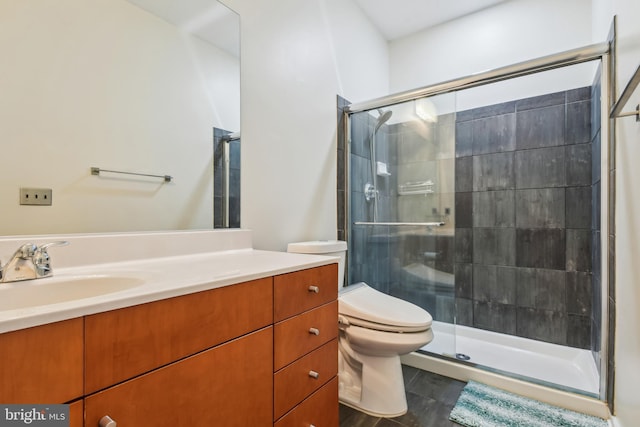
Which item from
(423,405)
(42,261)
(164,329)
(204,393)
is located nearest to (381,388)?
(423,405)

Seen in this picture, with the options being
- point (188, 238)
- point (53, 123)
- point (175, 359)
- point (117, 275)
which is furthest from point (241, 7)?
point (175, 359)

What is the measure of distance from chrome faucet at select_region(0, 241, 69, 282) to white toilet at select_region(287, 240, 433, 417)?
3.26 feet

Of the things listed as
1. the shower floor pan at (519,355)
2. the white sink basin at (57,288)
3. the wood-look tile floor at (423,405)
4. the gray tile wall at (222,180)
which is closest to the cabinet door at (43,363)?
the white sink basin at (57,288)

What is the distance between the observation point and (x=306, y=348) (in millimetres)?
1005

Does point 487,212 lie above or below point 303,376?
above

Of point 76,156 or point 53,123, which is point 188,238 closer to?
point 76,156

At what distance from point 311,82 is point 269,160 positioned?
2.16 ft

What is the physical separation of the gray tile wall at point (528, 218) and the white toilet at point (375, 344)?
1.17 metres

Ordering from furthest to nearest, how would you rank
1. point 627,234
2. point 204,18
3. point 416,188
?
point 416,188 < point 204,18 < point 627,234

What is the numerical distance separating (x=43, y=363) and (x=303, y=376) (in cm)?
71

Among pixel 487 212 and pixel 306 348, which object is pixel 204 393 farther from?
pixel 487 212

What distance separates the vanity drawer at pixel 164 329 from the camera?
53cm

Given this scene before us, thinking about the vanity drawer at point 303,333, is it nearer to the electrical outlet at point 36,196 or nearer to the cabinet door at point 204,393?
the cabinet door at point 204,393

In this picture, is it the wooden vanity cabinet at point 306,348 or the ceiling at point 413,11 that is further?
the ceiling at point 413,11
